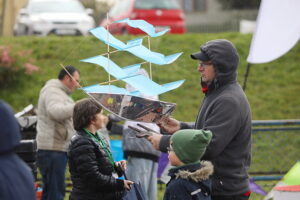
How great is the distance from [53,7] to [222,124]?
45.3 ft

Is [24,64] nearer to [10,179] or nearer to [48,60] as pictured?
[48,60]

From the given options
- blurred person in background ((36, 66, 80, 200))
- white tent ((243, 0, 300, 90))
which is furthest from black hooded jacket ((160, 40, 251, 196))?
blurred person in background ((36, 66, 80, 200))

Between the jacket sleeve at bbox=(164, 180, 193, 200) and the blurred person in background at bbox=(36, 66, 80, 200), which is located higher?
the jacket sleeve at bbox=(164, 180, 193, 200)

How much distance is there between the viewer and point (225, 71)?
4.40 meters

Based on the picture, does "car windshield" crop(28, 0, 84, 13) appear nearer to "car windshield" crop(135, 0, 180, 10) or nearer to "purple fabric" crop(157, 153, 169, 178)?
"car windshield" crop(135, 0, 180, 10)

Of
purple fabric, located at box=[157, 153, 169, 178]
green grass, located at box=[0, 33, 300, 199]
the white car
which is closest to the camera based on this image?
purple fabric, located at box=[157, 153, 169, 178]

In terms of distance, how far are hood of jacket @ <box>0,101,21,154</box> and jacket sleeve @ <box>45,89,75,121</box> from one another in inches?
150

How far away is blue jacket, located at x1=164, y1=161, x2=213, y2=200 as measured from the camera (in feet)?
13.8

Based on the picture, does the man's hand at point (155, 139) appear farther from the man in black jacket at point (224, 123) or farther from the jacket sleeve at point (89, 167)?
the jacket sleeve at point (89, 167)

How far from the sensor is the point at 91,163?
4.95 metres

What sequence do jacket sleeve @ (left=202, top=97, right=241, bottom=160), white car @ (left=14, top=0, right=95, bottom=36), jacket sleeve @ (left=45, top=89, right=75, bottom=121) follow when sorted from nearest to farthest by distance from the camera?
jacket sleeve @ (left=202, top=97, right=241, bottom=160), jacket sleeve @ (left=45, top=89, right=75, bottom=121), white car @ (left=14, top=0, right=95, bottom=36)

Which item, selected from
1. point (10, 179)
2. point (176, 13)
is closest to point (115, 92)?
point (10, 179)

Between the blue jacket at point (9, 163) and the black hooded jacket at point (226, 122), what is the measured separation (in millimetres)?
1356

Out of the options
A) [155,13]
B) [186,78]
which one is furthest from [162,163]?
[155,13]
